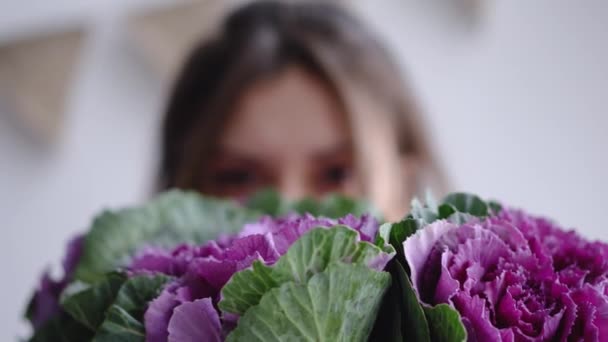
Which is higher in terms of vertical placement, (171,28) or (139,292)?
(171,28)

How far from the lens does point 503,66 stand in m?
0.93

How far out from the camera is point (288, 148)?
1.84ft

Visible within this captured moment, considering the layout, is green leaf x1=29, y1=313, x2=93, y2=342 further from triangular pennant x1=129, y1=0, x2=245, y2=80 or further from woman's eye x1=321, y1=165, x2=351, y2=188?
triangular pennant x1=129, y1=0, x2=245, y2=80

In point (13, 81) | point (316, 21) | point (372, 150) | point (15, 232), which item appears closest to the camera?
point (372, 150)

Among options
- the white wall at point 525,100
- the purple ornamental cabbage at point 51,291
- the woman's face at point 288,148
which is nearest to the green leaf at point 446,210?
the purple ornamental cabbage at point 51,291

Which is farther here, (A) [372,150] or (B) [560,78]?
(B) [560,78]

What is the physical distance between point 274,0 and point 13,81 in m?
0.62

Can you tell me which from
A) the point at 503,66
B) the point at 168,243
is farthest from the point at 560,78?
the point at 168,243

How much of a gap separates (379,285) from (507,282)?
0.09 feet

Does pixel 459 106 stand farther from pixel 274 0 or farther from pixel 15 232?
pixel 15 232

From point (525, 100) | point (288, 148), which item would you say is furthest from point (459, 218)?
point (525, 100)

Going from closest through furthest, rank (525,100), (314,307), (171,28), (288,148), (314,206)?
(314,307), (314,206), (288,148), (525,100), (171,28)

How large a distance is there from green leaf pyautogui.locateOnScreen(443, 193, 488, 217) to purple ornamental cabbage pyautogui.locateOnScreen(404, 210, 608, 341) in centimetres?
2

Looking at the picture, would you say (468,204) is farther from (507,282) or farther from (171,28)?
(171,28)
